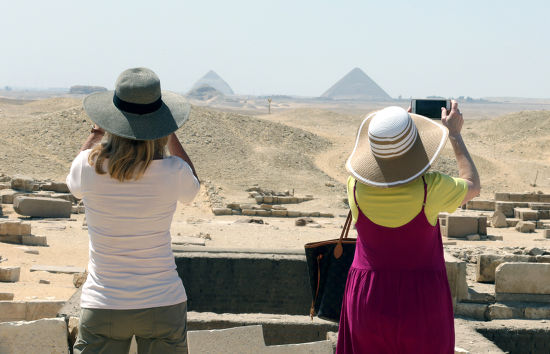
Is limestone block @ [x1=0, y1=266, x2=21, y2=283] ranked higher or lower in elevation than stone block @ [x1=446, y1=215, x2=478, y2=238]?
higher

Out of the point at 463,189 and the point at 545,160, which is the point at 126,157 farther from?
the point at 545,160

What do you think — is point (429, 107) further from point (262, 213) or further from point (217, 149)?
point (217, 149)

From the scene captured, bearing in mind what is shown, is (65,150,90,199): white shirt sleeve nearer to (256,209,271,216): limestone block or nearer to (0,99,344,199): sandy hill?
(256,209,271,216): limestone block

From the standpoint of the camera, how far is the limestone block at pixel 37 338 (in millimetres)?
4879

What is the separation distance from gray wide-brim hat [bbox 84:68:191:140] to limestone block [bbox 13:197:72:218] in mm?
13937

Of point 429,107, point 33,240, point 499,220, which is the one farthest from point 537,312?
point 499,220

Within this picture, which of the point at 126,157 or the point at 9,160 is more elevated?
the point at 126,157

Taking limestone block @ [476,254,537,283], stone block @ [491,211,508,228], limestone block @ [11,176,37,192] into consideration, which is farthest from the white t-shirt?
limestone block @ [11,176,37,192]

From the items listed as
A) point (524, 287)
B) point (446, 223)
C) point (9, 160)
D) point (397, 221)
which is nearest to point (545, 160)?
point (446, 223)

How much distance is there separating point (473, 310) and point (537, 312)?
2.29ft

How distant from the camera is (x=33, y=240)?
12.7 metres

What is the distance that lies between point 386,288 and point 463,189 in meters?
0.56

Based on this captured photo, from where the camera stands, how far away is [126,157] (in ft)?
10.4

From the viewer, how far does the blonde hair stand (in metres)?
3.13
